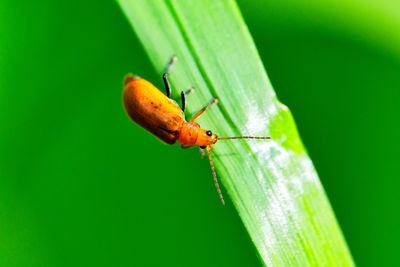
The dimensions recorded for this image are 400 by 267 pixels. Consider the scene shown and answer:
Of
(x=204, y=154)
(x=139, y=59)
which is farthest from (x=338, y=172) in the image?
(x=139, y=59)

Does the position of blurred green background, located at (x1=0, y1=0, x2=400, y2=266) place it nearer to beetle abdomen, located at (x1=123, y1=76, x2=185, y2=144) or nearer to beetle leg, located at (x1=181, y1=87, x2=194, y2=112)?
beetle abdomen, located at (x1=123, y1=76, x2=185, y2=144)

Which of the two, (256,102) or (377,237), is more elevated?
(256,102)

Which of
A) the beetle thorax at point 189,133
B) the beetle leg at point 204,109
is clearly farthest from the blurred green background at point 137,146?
the beetle leg at point 204,109

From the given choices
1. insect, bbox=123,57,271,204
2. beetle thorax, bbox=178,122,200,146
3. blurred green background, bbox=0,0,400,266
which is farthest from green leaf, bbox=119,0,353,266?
blurred green background, bbox=0,0,400,266

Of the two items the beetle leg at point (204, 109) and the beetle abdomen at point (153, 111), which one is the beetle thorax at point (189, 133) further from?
the beetle leg at point (204, 109)

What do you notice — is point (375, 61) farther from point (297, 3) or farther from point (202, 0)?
point (202, 0)

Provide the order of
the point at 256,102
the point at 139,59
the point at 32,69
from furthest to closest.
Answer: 1. the point at 139,59
2. the point at 32,69
3. the point at 256,102

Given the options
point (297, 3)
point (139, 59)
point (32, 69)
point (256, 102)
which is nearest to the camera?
point (256, 102)
